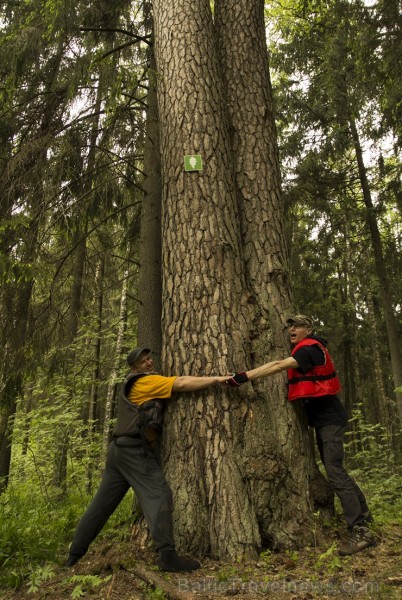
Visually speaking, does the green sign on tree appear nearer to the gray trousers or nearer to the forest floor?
the gray trousers

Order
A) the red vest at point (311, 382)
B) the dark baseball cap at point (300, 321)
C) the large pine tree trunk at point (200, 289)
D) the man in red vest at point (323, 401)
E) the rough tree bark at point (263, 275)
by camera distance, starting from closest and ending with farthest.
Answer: the large pine tree trunk at point (200, 289) → the rough tree bark at point (263, 275) → the man in red vest at point (323, 401) → the red vest at point (311, 382) → the dark baseball cap at point (300, 321)

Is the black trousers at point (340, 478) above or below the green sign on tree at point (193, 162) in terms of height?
below

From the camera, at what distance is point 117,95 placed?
543 centimetres

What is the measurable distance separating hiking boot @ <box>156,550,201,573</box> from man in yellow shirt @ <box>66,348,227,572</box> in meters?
0.22

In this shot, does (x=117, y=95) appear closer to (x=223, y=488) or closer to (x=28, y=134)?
(x=28, y=134)

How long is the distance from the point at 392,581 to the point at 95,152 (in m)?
6.11

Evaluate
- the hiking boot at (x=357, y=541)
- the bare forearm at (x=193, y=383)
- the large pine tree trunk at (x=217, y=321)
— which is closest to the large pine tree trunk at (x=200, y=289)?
the large pine tree trunk at (x=217, y=321)

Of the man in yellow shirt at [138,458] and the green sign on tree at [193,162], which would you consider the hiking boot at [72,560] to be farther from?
the green sign on tree at [193,162]

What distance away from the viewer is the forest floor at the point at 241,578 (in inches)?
129

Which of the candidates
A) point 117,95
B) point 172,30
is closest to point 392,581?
point 117,95

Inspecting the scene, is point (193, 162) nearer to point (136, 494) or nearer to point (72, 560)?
point (136, 494)

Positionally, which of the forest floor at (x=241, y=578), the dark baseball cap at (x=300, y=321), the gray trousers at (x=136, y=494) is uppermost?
the dark baseball cap at (x=300, y=321)

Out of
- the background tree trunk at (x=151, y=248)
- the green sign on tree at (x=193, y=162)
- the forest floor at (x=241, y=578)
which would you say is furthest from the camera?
the background tree trunk at (x=151, y=248)

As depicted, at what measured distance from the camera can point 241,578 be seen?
351 centimetres
